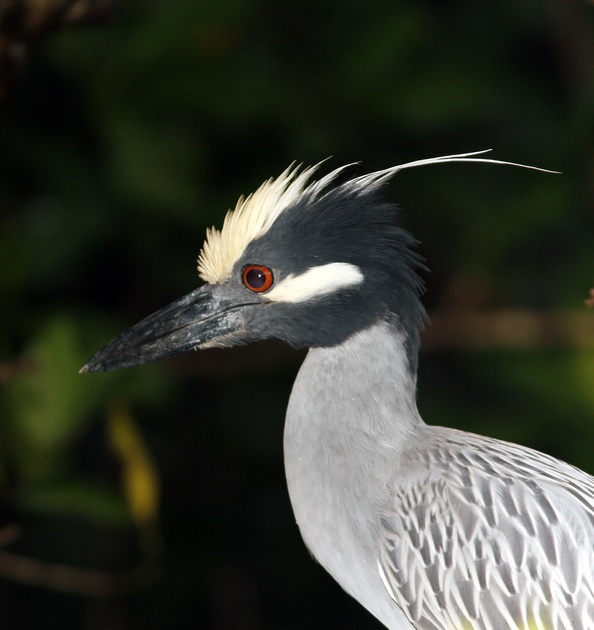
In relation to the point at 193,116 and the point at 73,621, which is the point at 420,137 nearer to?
the point at 193,116

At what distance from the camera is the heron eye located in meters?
1.95

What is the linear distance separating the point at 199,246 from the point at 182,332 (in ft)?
4.58

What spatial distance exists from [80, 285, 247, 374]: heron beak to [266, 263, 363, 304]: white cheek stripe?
0.43 ft

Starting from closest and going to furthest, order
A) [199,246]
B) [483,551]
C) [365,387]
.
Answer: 1. [483,551]
2. [365,387]
3. [199,246]

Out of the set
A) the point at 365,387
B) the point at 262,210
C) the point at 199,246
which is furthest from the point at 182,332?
the point at 199,246

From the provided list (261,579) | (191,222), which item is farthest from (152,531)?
(261,579)

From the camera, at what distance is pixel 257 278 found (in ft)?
6.46

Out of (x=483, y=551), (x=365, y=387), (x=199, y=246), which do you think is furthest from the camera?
(x=199, y=246)

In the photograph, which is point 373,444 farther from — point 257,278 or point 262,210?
point 262,210

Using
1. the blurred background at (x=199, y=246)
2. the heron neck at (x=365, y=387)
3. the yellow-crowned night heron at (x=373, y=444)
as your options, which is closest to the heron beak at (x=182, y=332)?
the yellow-crowned night heron at (x=373, y=444)

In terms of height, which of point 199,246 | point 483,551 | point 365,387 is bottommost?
point 483,551

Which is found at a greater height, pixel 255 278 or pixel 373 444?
pixel 255 278

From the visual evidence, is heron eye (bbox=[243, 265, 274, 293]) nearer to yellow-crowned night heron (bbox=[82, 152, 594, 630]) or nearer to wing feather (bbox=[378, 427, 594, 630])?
yellow-crowned night heron (bbox=[82, 152, 594, 630])

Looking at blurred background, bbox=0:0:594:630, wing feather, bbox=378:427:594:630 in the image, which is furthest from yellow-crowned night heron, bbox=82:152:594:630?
blurred background, bbox=0:0:594:630
